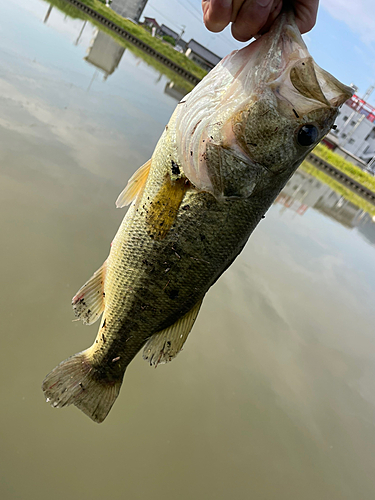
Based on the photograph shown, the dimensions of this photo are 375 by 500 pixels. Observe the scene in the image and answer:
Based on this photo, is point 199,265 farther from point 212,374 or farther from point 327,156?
point 327,156

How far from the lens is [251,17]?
3.93 feet

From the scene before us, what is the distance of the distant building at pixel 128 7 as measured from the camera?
43.6 m

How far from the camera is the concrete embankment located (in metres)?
28.1

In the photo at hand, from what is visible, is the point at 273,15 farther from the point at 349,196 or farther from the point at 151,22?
the point at 151,22

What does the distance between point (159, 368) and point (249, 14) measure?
2.58 m

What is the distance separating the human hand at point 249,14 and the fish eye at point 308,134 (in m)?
0.41

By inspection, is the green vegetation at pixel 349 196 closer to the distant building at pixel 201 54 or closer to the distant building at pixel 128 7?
the distant building at pixel 128 7

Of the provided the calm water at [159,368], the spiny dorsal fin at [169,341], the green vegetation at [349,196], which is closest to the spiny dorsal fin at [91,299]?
the spiny dorsal fin at [169,341]

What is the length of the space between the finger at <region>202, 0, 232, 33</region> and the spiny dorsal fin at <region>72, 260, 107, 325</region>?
1.24 m

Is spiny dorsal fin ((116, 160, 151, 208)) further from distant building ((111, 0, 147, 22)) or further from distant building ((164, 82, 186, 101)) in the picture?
distant building ((111, 0, 147, 22))

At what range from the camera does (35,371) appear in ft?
7.72

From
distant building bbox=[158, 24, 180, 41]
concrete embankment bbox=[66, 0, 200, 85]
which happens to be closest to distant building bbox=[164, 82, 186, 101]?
concrete embankment bbox=[66, 0, 200, 85]

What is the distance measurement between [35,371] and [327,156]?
32280mm

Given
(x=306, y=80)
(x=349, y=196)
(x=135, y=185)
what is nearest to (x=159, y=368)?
(x=135, y=185)
